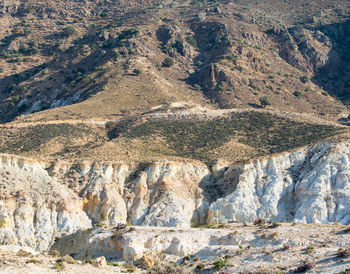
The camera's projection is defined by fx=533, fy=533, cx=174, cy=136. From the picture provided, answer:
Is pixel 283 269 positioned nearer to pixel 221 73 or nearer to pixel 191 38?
pixel 221 73

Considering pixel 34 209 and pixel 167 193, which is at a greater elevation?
pixel 167 193

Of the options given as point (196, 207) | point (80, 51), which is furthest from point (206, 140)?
point (80, 51)

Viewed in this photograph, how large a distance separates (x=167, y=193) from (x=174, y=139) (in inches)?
628

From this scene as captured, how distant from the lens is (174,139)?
69.3 metres

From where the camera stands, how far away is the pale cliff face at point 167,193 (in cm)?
4897

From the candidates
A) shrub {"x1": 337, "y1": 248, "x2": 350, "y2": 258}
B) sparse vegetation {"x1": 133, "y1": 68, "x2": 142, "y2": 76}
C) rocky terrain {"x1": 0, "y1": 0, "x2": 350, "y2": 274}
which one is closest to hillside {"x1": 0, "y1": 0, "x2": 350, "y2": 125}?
rocky terrain {"x1": 0, "y1": 0, "x2": 350, "y2": 274}

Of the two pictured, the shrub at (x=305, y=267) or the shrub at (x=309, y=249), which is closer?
the shrub at (x=305, y=267)

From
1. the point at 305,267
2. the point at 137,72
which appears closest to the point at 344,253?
the point at 305,267

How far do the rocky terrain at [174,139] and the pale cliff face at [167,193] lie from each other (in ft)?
0.50

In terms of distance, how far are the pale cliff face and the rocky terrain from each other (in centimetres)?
15

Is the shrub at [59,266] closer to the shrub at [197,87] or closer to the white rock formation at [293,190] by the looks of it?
the white rock formation at [293,190]

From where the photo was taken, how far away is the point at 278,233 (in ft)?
120

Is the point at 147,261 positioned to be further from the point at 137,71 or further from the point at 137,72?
the point at 137,71

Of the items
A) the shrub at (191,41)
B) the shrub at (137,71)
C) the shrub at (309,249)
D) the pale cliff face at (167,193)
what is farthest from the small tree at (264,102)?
the shrub at (309,249)
